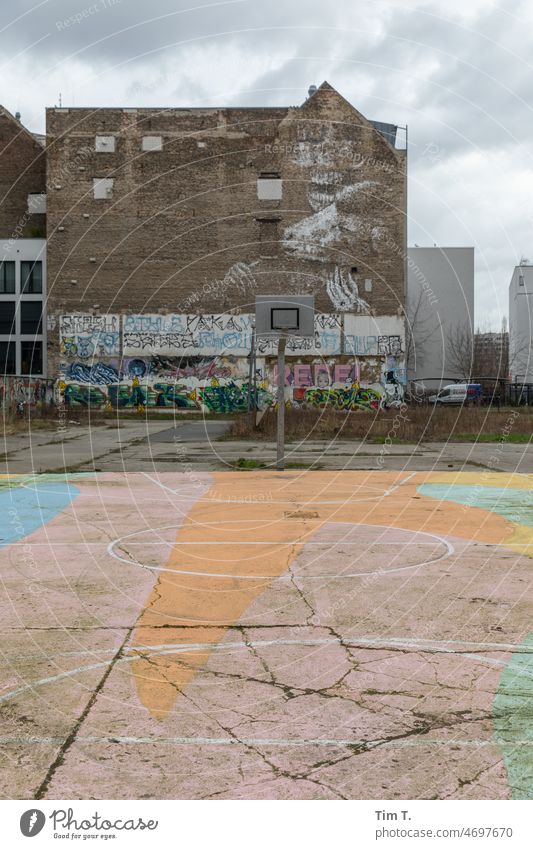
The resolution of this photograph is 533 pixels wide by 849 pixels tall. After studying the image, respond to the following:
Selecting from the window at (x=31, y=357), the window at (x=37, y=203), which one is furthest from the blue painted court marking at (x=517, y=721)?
the window at (x=37, y=203)

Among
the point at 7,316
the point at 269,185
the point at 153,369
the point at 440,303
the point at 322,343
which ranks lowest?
the point at 153,369

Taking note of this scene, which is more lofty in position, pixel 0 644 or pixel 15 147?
pixel 15 147

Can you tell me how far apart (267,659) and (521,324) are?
214 ft

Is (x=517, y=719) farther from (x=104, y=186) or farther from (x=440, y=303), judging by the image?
(x=440, y=303)

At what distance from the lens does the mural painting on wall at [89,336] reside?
44.1m

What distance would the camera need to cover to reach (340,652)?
180 inches

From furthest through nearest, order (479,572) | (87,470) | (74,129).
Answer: (74,129)
(87,470)
(479,572)

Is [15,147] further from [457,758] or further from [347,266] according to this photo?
[457,758]

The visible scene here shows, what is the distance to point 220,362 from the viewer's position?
4359 centimetres

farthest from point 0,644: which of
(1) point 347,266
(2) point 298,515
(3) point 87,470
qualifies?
(1) point 347,266

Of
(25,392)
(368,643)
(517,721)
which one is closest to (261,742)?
(517,721)

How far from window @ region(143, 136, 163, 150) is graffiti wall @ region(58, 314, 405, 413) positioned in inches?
304

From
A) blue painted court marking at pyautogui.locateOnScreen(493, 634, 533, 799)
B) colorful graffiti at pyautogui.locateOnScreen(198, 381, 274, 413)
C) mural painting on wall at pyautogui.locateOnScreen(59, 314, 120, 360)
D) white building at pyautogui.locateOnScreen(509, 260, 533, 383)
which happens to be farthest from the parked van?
blue painted court marking at pyautogui.locateOnScreen(493, 634, 533, 799)

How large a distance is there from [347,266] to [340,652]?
40.4 metres
